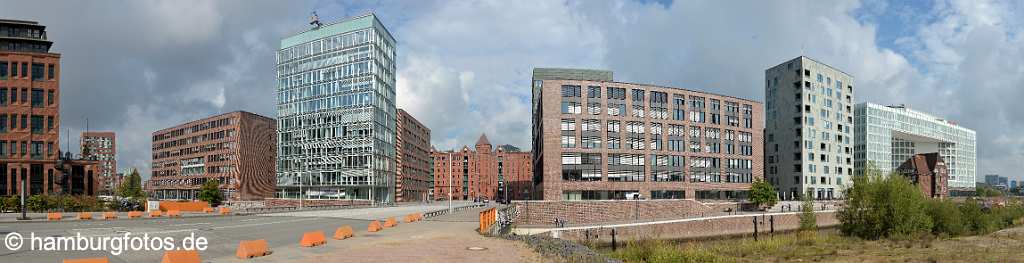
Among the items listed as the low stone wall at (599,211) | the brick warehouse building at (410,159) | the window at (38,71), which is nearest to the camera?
the low stone wall at (599,211)

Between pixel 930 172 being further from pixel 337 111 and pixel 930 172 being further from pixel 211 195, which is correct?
pixel 211 195

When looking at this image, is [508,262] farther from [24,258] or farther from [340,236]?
[24,258]

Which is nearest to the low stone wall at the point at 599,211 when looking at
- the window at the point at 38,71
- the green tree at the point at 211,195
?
the green tree at the point at 211,195

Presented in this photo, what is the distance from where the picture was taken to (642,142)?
100688 mm

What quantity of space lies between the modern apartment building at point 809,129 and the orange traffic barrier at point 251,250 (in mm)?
118515

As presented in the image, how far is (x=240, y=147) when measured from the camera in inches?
6068

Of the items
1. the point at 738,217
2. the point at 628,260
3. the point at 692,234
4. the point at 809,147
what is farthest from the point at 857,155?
the point at 628,260

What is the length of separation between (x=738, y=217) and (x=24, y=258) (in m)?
70.1

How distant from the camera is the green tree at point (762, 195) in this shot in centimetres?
10175

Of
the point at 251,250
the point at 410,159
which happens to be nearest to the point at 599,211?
the point at 251,250

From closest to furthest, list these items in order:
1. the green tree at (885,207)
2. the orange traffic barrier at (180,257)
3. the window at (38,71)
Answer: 1. the orange traffic barrier at (180,257)
2. the green tree at (885,207)
3. the window at (38,71)

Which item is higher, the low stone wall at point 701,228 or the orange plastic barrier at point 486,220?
the orange plastic barrier at point 486,220

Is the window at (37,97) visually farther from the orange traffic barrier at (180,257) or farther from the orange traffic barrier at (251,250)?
the orange traffic barrier at (180,257)

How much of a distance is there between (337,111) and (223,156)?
51345mm
